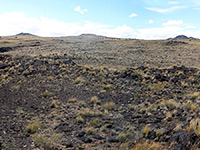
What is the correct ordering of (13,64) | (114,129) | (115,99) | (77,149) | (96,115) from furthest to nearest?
(13,64), (115,99), (96,115), (114,129), (77,149)

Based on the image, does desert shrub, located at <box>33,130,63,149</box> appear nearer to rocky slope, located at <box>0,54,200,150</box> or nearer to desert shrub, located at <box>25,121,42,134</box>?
rocky slope, located at <box>0,54,200,150</box>

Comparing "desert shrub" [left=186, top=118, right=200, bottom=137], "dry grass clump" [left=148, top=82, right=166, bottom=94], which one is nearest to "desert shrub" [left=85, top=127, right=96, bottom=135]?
"desert shrub" [left=186, top=118, right=200, bottom=137]

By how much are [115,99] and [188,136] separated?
784cm

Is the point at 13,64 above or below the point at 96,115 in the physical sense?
above

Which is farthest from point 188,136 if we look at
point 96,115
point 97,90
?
point 97,90

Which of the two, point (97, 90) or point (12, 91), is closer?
point (12, 91)

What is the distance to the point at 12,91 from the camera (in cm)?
1398

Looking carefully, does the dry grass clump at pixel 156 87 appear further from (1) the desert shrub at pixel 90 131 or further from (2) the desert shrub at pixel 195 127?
(2) the desert shrub at pixel 195 127

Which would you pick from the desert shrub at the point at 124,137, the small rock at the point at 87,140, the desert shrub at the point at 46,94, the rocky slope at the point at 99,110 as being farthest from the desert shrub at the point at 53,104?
the desert shrub at the point at 124,137

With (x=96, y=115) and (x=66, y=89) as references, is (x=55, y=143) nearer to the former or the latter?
(x=96, y=115)

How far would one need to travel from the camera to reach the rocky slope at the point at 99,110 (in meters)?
6.52

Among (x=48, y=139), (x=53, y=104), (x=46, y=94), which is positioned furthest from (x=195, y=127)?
(x=46, y=94)

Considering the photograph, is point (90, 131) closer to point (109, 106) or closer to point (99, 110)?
point (99, 110)

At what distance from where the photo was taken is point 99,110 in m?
10.8
